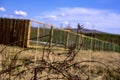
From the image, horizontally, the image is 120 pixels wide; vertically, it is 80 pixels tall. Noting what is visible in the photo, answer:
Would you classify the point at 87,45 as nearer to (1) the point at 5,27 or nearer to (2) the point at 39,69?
(1) the point at 5,27

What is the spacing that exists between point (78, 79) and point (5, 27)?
2183cm

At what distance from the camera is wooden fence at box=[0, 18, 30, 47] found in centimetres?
2377

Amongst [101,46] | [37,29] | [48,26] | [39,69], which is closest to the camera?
[39,69]

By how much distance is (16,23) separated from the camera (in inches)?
965

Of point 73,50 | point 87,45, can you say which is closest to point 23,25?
point 87,45

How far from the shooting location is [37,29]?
23516 mm

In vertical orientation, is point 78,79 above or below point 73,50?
below

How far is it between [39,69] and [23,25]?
68.1 feet

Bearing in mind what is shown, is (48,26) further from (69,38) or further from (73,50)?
(73,50)

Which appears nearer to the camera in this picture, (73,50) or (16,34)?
(73,50)

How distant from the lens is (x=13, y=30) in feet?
80.0

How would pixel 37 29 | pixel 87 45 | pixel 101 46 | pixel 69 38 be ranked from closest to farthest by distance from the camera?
pixel 37 29
pixel 69 38
pixel 87 45
pixel 101 46

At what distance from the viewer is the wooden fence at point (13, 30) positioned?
78.0ft

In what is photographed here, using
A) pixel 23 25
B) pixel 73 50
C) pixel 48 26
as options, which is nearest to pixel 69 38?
pixel 48 26
